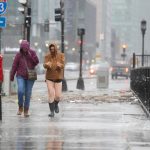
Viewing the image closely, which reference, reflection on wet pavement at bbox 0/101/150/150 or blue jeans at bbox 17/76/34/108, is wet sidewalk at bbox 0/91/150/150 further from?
blue jeans at bbox 17/76/34/108

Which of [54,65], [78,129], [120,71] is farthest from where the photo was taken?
[120,71]

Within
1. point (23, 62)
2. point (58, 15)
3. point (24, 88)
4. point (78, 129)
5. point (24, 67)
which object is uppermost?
point (58, 15)

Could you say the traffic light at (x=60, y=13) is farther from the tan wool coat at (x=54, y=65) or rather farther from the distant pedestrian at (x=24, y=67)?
the distant pedestrian at (x=24, y=67)

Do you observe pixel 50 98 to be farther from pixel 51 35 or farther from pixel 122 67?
pixel 51 35

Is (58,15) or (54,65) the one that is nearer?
(54,65)

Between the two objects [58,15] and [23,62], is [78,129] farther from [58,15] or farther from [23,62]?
[58,15]

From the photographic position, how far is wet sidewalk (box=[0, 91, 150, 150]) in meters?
11.8

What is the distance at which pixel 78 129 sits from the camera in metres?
14.3

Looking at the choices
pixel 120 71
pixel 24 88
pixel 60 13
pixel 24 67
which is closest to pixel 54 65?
pixel 24 67

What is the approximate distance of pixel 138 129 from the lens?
14.4m

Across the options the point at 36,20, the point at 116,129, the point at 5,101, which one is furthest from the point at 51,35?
the point at 116,129

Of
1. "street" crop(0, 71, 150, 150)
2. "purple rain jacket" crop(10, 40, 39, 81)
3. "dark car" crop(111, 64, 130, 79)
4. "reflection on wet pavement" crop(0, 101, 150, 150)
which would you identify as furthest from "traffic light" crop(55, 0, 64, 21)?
"dark car" crop(111, 64, 130, 79)

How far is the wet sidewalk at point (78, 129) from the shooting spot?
38.7ft

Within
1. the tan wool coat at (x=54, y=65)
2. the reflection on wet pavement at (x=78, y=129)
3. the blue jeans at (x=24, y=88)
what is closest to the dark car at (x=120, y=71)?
the reflection on wet pavement at (x=78, y=129)
